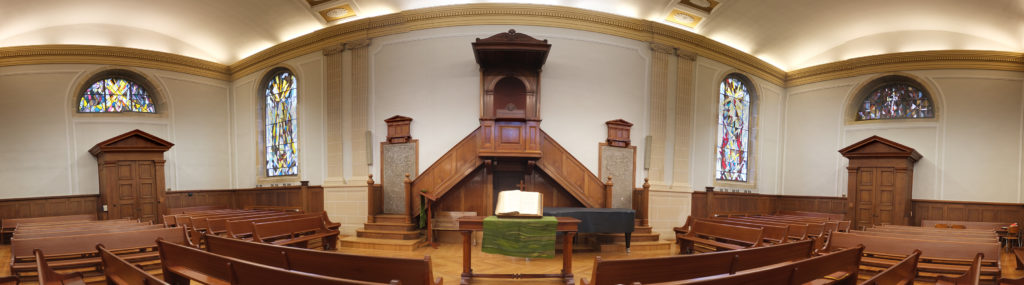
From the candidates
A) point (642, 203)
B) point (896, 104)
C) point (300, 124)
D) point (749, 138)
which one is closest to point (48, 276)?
point (300, 124)

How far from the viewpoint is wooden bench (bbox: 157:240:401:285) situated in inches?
83.7

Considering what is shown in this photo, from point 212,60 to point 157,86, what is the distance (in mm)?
1509

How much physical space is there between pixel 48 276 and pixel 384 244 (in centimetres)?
494

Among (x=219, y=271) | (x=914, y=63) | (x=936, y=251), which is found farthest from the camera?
(x=914, y=63)

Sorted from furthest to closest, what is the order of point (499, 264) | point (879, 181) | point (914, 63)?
point (914, 63), point (879, 181), point (499, 264)

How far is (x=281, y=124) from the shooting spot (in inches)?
452

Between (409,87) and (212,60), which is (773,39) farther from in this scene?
(212,60)

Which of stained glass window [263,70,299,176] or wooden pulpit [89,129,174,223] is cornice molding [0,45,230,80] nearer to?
stained glass window [263,70,299,176]

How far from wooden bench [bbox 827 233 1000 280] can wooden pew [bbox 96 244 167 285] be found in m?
6.14

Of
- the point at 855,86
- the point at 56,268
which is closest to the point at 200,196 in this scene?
the point at 56,268

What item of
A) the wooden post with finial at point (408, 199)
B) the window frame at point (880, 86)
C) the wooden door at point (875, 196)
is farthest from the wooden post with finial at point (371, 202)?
the window frame at point (880, 86)

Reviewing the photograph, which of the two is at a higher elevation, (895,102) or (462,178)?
(895,102)

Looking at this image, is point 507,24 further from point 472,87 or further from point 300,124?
point 300,124

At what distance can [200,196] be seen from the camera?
460 inches
